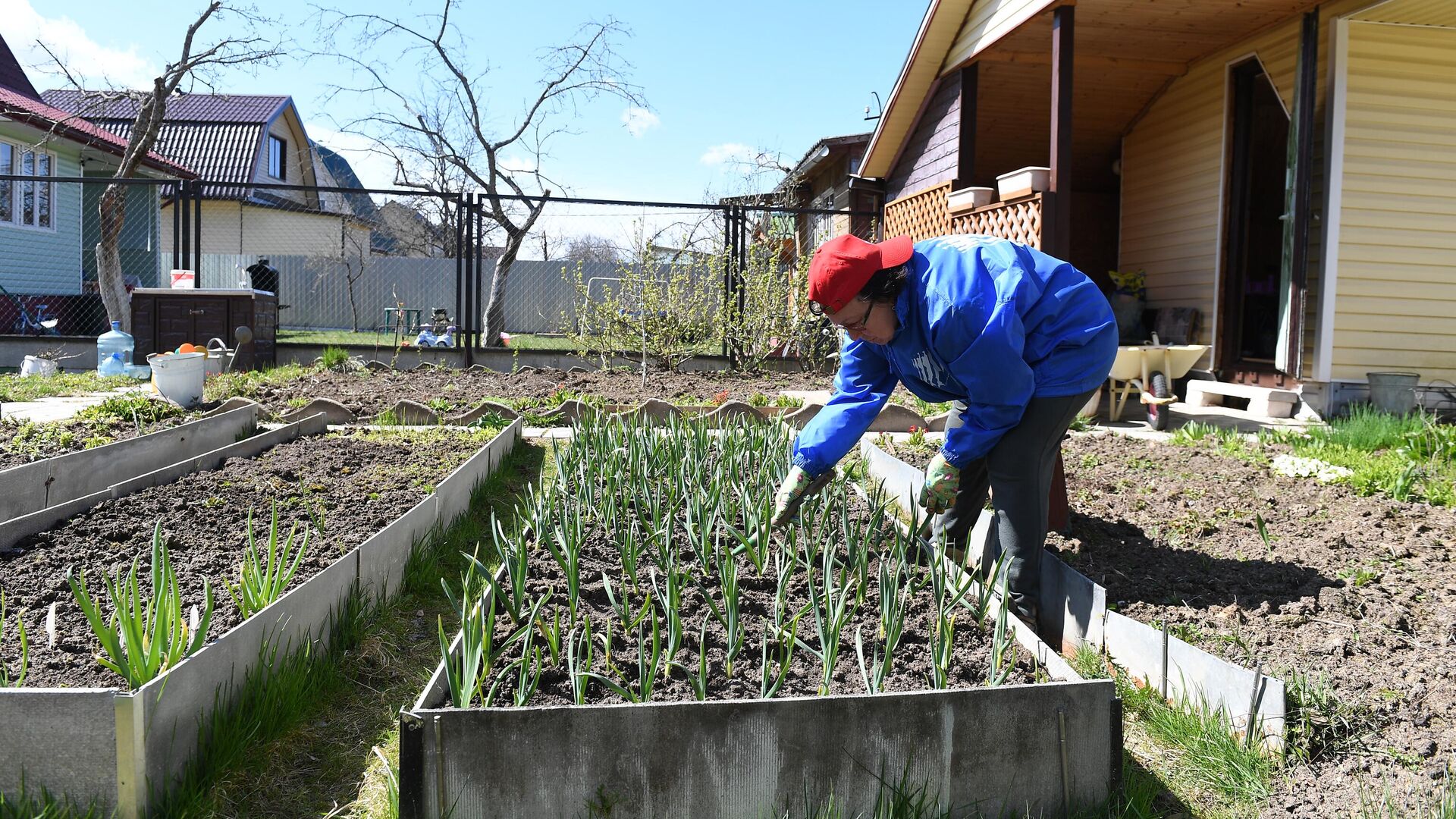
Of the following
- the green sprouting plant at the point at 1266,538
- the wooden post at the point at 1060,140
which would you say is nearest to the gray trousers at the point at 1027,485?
the green sprouting plant at the point at 1266,538

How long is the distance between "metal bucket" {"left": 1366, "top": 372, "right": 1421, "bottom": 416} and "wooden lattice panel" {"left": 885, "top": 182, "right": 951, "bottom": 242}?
366 cm

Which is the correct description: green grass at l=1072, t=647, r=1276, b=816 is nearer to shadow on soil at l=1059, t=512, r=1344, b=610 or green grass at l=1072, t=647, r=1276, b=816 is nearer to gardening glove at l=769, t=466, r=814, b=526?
shadow on soil at l=1059, t=512, r=1344, b=610

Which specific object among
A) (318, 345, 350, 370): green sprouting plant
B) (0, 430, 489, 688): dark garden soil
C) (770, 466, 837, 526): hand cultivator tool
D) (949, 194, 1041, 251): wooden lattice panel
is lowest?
(0, 430, 489, 688): dark garden soil

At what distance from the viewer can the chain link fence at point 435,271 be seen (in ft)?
31.6

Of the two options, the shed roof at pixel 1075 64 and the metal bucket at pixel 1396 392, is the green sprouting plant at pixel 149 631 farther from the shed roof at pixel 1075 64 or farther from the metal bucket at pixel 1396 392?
the metal bucket at pixel 1396 392

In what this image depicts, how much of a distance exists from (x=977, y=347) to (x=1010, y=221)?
5.56 m

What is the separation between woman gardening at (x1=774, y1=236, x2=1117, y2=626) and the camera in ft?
8.45

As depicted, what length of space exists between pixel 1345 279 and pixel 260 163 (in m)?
26.4

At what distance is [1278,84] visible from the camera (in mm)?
7660

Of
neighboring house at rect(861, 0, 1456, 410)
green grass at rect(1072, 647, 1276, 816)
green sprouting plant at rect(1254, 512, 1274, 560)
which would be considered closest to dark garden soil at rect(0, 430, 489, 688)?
green grass at rect(1072, 647, 1276, 816)

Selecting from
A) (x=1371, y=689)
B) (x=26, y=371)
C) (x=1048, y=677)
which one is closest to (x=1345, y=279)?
(x=1371, y=689)

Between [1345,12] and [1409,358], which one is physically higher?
[1345,12]

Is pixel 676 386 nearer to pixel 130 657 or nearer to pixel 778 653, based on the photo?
pixel 778 653

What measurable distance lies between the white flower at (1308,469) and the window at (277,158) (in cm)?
2818
